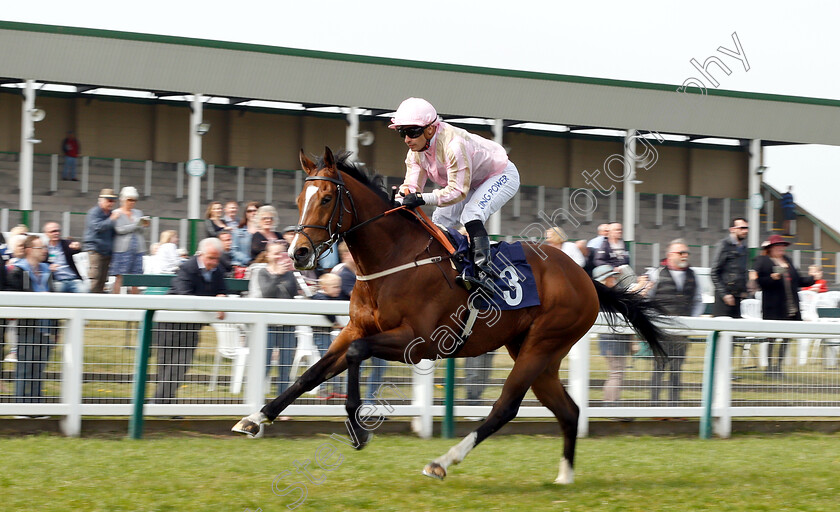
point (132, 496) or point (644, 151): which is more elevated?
point (644, 151)

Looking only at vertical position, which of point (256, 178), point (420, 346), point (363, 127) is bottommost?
point (420, 346)

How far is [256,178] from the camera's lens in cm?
1962

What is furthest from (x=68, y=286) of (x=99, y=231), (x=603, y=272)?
(x=603, y=272)

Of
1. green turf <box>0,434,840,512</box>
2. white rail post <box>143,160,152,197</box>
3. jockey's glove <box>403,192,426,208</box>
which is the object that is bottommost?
green turf <box>0,434,840,512</box>

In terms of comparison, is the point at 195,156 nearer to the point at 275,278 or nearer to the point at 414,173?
the point at 275,278

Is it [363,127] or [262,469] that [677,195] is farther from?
[262,469]

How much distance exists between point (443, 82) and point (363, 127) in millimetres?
2880

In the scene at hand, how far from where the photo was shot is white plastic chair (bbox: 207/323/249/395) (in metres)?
6.36

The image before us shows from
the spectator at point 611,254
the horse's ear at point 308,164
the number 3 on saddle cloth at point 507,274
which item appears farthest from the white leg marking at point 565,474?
the spectator at point 611,254

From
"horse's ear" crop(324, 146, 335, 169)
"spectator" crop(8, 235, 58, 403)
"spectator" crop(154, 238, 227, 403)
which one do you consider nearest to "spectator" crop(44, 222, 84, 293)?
"spectator" crop(8, 235, 58, 403)

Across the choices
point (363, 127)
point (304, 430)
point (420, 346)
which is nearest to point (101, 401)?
point (304, 430)

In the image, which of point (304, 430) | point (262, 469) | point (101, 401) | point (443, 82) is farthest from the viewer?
point (443, 82)

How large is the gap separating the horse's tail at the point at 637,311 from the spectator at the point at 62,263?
453cm

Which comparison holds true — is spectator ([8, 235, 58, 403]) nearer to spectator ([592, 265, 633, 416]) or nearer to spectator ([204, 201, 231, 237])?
spectator ([204, 201, 231, 237])
